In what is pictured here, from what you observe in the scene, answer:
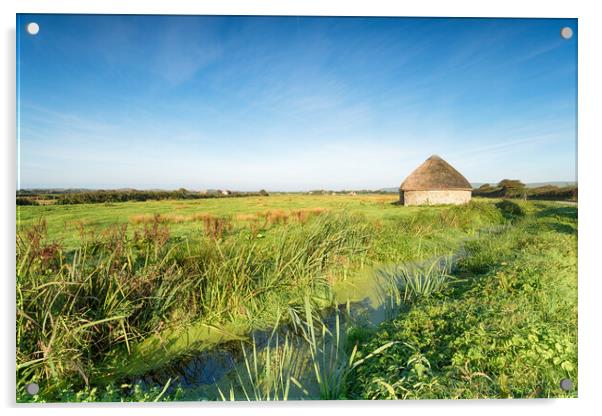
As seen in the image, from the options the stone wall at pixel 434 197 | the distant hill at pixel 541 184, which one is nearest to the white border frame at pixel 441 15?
the distant hill at pixel 541 184

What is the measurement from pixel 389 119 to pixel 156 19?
6.42ft

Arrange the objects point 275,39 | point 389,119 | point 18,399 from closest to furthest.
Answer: point 18,399, point 275,39, point 389,119

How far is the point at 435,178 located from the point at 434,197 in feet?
0.99

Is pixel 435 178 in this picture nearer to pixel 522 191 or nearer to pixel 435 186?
pixel 435 186

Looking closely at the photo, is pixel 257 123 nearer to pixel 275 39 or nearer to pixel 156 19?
pixel 275 39

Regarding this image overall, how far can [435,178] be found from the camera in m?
2.81

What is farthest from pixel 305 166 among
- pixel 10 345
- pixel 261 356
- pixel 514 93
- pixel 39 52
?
pixel 10 345

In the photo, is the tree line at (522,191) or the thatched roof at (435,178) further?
the thatched roof at (435,178)

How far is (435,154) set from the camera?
268 cm

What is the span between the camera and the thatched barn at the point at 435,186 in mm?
2752

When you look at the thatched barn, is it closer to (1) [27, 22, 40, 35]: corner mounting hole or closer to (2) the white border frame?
(2) the white border frame

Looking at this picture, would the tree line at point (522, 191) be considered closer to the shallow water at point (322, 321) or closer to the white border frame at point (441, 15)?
the white border frame at point (441, 15)

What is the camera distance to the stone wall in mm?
2947
